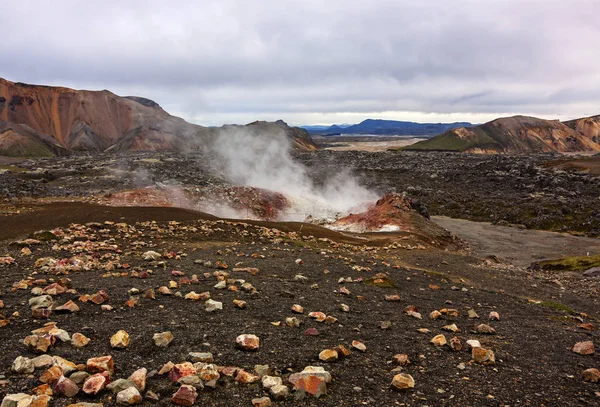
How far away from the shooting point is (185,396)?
14.5 ft

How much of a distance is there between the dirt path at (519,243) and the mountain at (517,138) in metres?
122

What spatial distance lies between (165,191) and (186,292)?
91.3 feet

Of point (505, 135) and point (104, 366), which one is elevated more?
point (505, 135)

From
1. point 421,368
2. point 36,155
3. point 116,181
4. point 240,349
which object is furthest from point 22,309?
point 36,155

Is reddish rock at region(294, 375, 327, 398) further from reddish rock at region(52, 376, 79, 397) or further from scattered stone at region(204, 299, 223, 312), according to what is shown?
scattered stone at region(204, 299, 223, 312)

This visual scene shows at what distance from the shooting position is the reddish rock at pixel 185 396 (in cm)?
439

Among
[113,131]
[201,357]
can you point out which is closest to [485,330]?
[201,357]

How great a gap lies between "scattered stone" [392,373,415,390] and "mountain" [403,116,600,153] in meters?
162

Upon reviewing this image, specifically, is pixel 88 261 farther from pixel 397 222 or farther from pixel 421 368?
pixel 397 222

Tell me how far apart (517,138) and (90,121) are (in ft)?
541

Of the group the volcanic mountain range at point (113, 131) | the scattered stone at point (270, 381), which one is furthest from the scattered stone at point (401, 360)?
the volcanic mountain range at point (113, 131)

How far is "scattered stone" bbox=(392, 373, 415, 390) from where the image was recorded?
5.24 meters

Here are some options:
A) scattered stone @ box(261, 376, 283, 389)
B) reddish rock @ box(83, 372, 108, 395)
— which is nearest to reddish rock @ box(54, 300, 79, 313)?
reddish rock @ box(83, 372, 108, 395)

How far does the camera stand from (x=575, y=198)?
50.7 m
